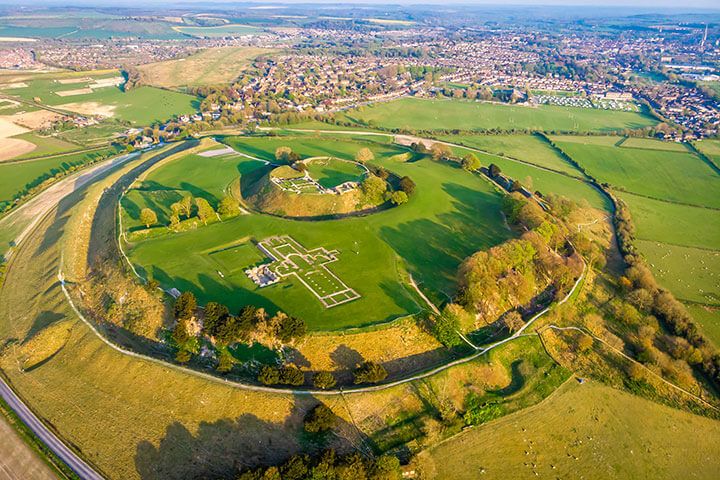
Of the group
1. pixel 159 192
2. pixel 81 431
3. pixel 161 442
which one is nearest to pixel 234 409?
pixel 161 442

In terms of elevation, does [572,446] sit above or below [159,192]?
below

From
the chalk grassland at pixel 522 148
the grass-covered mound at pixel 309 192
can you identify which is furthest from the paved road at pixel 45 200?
the chalk grassland at pixel 522 148

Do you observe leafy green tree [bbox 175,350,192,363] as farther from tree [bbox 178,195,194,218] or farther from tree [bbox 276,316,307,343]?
tree [bbox 178,195,194,218]

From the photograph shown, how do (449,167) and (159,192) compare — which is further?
(449,167)

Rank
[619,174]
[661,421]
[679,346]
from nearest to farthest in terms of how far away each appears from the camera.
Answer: [661,421], [679,346], [619,174]

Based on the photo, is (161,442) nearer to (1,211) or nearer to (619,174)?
(1,211)

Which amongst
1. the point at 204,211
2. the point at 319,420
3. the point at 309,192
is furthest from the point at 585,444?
the point at 204,211
